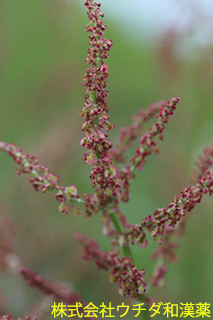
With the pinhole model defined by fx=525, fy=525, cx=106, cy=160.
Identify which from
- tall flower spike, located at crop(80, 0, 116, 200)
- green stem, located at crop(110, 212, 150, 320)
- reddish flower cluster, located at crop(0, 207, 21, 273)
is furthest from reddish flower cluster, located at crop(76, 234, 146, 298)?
reddish flower cluster, located at crop(0, 207, 21, 273)

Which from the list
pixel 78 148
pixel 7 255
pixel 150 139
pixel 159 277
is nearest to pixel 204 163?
pixel 150 139

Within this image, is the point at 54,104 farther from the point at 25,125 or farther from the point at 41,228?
the point at 41,228

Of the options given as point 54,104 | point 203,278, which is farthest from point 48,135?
point 203,278

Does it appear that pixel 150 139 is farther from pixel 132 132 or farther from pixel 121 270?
pixel 121 270

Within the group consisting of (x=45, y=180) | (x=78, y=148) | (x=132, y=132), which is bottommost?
(x=45, y=180)

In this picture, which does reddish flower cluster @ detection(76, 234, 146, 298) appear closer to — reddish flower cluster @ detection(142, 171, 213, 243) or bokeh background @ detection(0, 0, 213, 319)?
reddish flower cluster @ detection(142, 171, 213, 243)

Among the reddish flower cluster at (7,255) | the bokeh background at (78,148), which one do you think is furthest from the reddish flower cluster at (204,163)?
the bokeh background at (78,148)
